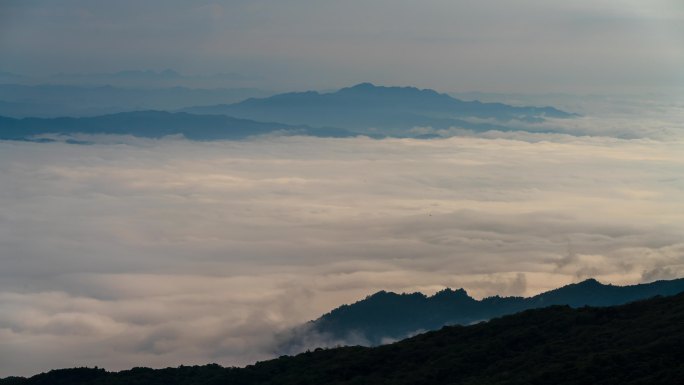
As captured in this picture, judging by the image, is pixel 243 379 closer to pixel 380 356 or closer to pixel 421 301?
pixel 380 356

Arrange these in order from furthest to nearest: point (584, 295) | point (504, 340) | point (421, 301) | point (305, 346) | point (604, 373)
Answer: point (421, 301) < point (305, 346) < point (584, 295) < point (504, 340) < point (604, 373)

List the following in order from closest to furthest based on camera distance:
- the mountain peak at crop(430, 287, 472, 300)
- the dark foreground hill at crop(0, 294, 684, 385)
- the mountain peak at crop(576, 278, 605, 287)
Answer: the dark foreground hill at crop(0, 294, 684, 385) < the mountain peak at crop(576, 278, 605, 287) < the mountain peak at crop(430, 287, 472, 300)

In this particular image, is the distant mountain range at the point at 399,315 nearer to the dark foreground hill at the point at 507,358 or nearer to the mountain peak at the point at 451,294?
the mountain peak at the point at 451,294

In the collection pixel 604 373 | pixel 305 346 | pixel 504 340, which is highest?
pixel 305 346

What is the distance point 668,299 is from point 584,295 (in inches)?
2532

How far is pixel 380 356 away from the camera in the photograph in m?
63.2

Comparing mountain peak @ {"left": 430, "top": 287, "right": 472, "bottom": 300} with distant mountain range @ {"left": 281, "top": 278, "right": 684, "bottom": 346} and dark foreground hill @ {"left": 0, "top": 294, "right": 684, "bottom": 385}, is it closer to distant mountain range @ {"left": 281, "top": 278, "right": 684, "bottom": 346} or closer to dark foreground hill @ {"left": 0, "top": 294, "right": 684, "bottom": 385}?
distant mountain range @ {"left": 281, "top": 278, "right": 684, "bottom": 346}

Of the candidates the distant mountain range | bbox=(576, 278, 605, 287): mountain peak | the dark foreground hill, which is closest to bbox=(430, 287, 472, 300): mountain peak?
the distant mountain range

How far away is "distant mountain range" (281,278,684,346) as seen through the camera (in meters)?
139

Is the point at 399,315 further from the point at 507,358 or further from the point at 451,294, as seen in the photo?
the point at 507,358

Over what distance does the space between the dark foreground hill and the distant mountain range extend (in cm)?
6767

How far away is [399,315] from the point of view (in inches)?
5925

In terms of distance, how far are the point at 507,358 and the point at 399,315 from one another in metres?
92.2

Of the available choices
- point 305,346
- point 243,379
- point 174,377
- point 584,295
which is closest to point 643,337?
point 243,379
